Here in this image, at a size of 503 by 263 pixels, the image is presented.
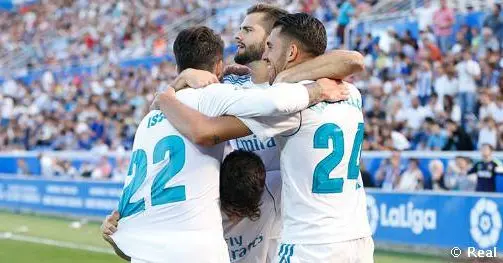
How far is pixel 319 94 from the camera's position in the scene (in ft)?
14.1

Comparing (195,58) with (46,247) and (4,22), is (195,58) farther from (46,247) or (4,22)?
(4,22)

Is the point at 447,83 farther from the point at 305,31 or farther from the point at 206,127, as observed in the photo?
the point at 206,127

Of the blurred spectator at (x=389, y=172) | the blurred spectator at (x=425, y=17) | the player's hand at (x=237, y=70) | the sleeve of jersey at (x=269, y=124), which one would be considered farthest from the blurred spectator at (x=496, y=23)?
the sleeve of jersey at (x=269, y=124)

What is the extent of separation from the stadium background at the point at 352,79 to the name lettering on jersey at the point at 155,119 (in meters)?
3.88

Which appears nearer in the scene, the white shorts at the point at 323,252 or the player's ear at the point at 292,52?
the white shorts at the point at 323,252

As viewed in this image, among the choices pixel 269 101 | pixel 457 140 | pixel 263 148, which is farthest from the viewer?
pixel 457 140

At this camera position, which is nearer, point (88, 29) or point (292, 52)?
point (292, 52)

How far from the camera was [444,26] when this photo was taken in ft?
53.0

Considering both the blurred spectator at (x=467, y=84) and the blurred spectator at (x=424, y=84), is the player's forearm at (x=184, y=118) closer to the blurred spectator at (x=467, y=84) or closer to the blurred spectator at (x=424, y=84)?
the blurred spectator at (x=467, y=84)

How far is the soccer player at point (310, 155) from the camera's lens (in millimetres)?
4242

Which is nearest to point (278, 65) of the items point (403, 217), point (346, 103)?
point (346, 103)

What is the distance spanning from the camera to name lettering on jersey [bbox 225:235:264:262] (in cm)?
501

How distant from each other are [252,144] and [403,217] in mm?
7296

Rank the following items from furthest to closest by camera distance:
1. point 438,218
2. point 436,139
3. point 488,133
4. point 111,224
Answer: point 436,139
point 488,133
point 438,218
point 111,224
